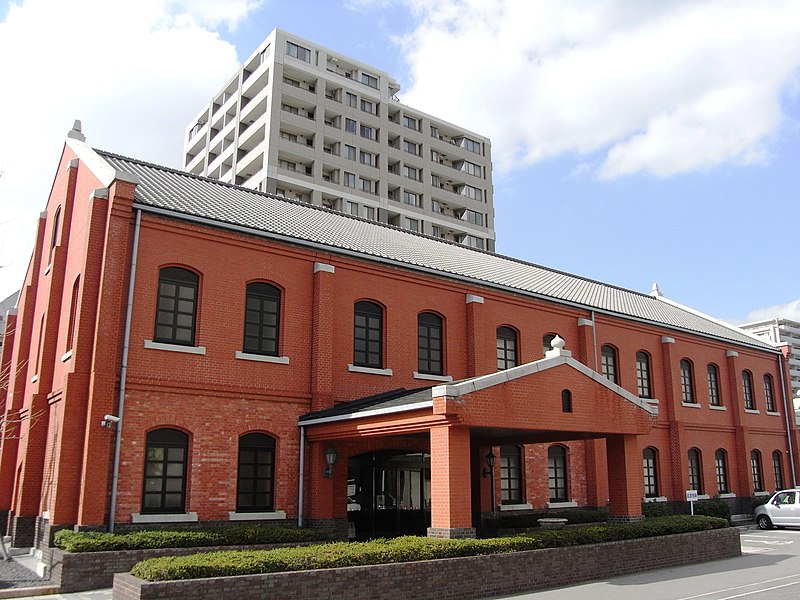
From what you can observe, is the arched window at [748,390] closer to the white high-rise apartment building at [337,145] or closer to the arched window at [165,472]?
the arched window at [165,472]

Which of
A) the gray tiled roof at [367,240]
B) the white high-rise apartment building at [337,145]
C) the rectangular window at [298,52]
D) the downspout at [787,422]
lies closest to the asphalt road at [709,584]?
the gray tiled roof at [367,240]

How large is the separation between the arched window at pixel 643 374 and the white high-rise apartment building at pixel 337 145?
30574 millimetres

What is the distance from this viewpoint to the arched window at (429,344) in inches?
834

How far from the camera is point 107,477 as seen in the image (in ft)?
48.5

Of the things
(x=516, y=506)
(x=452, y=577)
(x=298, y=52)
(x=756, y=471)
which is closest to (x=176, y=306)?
(x=452, y=577)

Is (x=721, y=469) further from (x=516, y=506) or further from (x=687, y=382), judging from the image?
(x=516, y=506)

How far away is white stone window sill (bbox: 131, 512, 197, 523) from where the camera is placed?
1498 cm

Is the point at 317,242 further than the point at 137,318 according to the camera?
Yes

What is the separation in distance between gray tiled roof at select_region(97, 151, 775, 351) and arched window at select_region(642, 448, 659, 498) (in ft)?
16.9

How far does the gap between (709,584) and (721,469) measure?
17.9m

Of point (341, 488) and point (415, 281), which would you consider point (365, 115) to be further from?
point (341, 488)

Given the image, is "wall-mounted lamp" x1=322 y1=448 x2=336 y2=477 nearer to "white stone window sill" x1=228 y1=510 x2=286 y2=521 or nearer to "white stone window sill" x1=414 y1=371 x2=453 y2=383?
"white stone window sill" x1=228 y1=510 x2=286 y2=521

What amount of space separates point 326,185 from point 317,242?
35.9 metres

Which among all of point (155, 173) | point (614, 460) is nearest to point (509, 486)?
point (614, 460)
